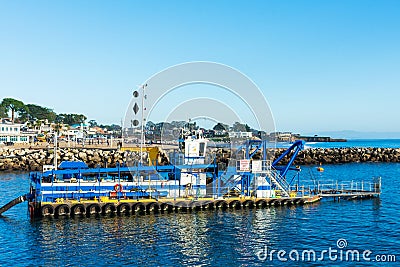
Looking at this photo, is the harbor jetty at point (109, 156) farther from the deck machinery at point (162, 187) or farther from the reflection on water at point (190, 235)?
the reflection on water at point (190, 235)

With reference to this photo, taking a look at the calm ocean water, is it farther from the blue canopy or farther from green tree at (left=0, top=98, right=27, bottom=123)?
green tree at (left=0, top=98, right=27, bottom=123)

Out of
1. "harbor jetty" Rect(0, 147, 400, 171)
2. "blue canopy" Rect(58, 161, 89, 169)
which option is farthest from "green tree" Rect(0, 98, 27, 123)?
"blue canopy" Rect(58, 161, 89, 169)

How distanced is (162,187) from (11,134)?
93.3 metres

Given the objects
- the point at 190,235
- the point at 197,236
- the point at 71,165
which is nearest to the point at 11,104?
the point at 71,165

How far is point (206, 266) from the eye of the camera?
25797 mm

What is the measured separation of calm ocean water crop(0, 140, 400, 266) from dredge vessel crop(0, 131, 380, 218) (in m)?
1.14

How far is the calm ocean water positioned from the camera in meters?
27.0

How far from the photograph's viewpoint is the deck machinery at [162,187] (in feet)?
123

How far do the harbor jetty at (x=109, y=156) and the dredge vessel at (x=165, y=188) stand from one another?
17.4 metres

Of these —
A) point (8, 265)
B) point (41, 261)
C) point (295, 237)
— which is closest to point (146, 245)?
point (41, 261)

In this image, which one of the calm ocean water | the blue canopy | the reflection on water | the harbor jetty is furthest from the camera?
the harbor jetty

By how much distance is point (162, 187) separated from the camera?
4006cm

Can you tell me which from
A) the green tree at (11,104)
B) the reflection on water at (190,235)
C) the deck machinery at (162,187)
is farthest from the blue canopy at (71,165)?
the green tree at (11,104)

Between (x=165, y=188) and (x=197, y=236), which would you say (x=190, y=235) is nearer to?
(x=197, y=236)
